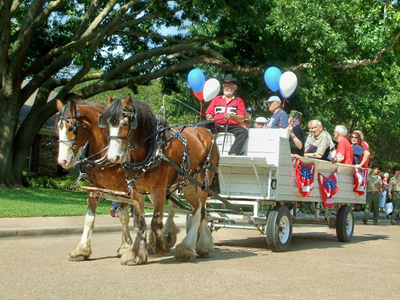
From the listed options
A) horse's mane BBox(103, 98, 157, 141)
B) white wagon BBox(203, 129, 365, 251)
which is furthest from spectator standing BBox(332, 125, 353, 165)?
horse's mane BBox(103, 98, 157, 141)

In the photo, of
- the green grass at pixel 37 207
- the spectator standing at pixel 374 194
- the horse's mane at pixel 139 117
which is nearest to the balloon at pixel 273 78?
the horse's mane at pixel 139 117

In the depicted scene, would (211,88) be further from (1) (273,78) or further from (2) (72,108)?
(2) (72,108)

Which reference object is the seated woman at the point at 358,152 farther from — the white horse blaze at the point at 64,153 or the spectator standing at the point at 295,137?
the white horse blaze at the point at 64,153

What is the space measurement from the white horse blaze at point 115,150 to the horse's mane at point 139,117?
138 mm

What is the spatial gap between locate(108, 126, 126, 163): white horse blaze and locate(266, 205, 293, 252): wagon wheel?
341 centimetres

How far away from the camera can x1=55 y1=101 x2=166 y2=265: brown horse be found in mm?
7652

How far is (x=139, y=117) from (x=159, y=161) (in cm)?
68

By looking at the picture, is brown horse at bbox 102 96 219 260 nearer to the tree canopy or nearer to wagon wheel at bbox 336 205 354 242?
wagon wheel at bbox 336 205 354 242

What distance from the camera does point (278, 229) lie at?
9.85 m

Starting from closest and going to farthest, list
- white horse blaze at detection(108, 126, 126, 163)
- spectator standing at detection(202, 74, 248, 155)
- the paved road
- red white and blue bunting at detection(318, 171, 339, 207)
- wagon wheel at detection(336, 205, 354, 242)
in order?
1. the paved road
2. white horse blaze at detection(108, 126, 126, 163)
3. spectator standing at detection(202, 74, 248, 155)
4. red white and blue bunting at detection(318, 171, 339, 207)
5. wagon wheel at detection(336, 205, 354, 242)

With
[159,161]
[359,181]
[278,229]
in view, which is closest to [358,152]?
[359,181]

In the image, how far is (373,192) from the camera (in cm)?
1981

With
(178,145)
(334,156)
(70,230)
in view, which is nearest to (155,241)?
(178,145)

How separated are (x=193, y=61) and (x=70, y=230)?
421 inches
